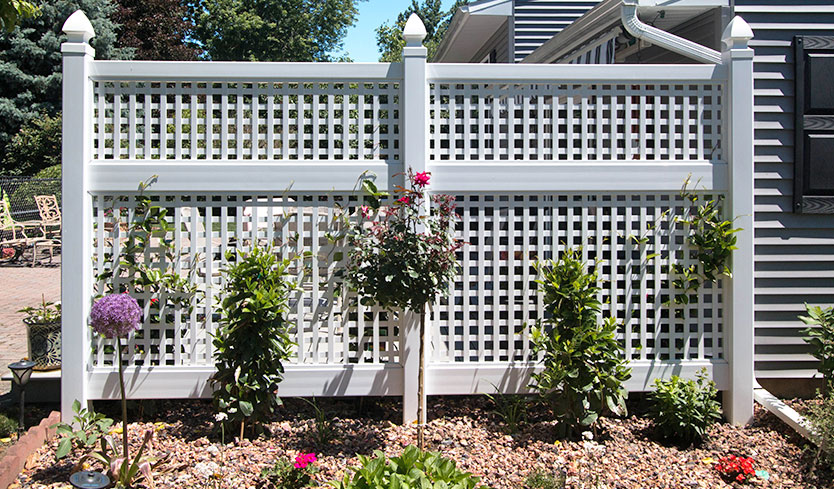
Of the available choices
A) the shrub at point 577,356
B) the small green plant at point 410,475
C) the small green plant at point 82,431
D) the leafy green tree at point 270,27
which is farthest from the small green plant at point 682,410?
the leafy green tree at point 270,27

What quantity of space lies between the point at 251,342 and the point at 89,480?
100cm

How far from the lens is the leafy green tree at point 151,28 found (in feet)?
65.1

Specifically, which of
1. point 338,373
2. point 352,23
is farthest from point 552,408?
point 352,23

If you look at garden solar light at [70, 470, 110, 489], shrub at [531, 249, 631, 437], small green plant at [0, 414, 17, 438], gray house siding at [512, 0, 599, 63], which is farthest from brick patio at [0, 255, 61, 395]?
gray house siding at [512, 0, 599, 63]

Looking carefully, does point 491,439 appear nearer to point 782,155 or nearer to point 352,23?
point 782,155

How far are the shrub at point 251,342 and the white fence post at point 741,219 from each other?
2.73 m

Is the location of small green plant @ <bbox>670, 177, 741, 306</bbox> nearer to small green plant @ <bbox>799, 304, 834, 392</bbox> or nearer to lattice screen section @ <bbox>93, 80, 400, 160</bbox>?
small green plant @ <bbox>799, 304, 834, 392</bbox>

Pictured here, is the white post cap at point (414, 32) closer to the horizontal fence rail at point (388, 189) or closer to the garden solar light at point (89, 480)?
the horizontal fence rail at point (388, 189)

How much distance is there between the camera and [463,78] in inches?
159

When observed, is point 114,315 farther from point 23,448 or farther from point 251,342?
point 23,448

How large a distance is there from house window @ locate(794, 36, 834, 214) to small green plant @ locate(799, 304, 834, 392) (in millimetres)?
692

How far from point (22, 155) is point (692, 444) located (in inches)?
734

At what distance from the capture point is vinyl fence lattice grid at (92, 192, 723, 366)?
3965mm

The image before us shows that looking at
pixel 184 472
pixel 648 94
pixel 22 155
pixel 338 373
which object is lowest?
pixel 184 472
